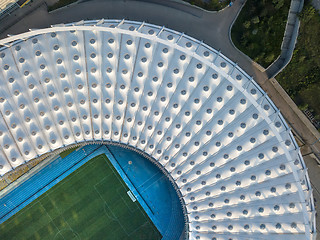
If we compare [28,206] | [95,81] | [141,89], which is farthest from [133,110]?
[28,206]

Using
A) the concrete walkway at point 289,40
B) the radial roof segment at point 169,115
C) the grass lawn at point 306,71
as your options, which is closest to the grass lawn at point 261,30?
the concrete walkway at point 289,40

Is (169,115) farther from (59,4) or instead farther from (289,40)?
(59,4)

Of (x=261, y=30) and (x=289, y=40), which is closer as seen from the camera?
(x=261, y=30)

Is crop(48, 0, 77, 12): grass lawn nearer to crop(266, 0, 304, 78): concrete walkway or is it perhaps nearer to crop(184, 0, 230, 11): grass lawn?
crop(184, 0, 230, 11): grass lawn

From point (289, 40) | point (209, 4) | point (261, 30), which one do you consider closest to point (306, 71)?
point (289, 40)

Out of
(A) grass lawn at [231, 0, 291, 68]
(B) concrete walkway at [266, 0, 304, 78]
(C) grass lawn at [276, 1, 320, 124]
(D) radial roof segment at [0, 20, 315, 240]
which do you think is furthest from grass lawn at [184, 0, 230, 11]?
(C) grass lawn at [276, 1, 320, 124]
